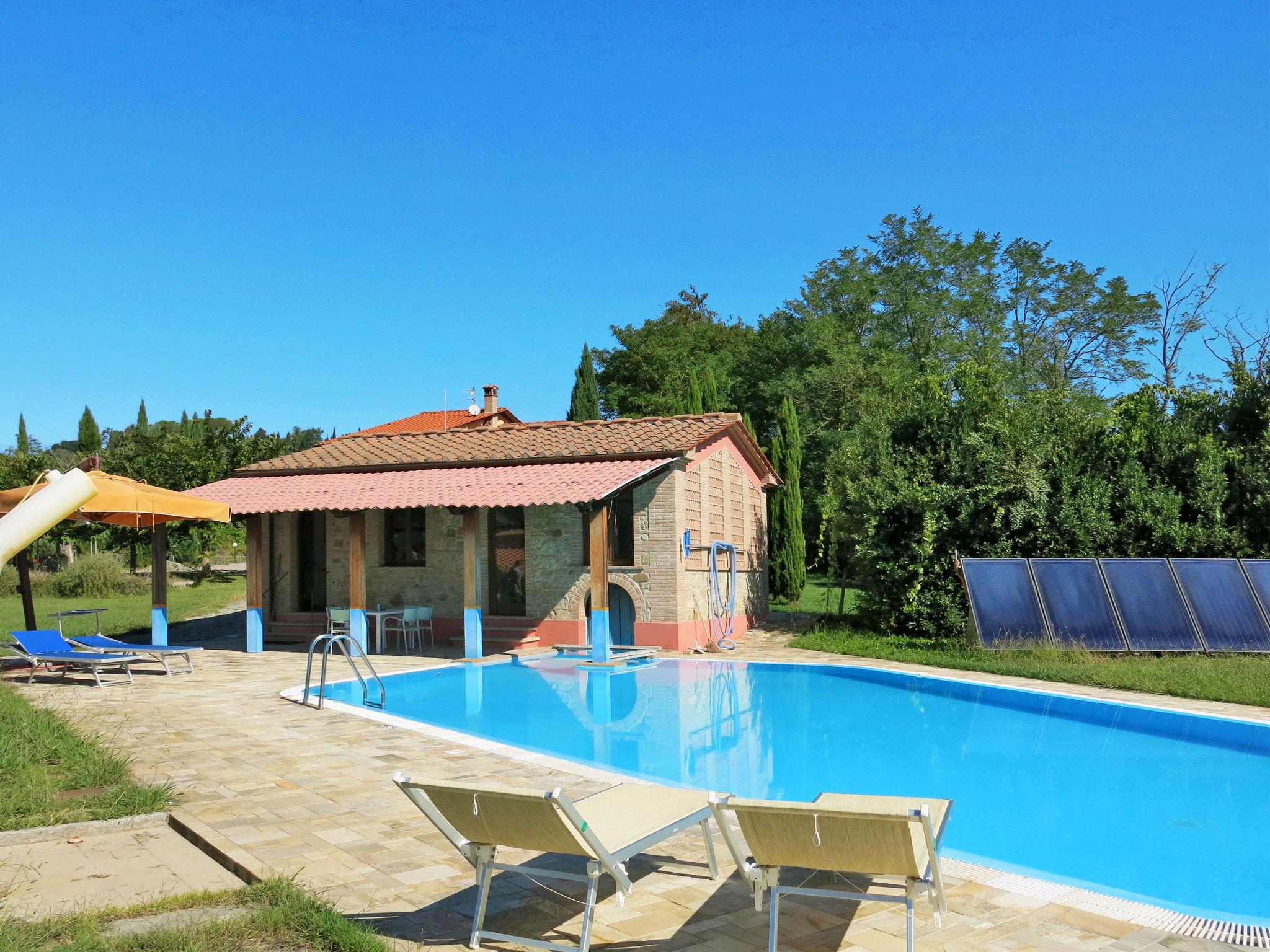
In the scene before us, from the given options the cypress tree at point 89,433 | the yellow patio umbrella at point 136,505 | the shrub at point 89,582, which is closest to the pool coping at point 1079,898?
the yellow patio umbrella at point 136,505

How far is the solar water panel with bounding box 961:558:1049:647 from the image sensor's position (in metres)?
15.5

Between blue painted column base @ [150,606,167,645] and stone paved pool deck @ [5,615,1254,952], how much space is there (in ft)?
25.2

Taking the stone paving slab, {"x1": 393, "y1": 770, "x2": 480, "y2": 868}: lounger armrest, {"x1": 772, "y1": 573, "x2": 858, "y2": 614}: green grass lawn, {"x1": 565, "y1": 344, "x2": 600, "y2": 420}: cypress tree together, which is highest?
{"x1": 565, "y1": 344, "x2": 600, "y2": 420}: cypress tree

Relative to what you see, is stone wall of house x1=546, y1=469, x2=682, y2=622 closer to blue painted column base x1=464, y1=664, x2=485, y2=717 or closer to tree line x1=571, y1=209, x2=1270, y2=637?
blue painted column base x1=464, y1=664, x2=485, y2=717

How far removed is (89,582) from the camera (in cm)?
3017

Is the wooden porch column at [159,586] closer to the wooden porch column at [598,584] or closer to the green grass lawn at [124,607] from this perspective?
the green grass lawn at [124,607]

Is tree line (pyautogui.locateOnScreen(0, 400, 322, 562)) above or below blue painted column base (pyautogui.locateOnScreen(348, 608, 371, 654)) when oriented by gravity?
above

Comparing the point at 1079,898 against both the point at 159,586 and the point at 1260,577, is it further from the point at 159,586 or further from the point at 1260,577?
the point at 159,586

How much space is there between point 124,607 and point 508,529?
41.9 ft

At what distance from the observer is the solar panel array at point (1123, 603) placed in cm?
1480

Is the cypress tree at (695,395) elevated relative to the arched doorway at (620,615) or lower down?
elevated

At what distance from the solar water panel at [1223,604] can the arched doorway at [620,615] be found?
32.4 feet

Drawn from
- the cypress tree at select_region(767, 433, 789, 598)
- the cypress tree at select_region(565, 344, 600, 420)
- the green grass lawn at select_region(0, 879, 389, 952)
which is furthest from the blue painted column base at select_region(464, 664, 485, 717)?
the cypress tree at select_region(565, 344, 600, 420)

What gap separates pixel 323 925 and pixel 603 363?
46.4 metres
